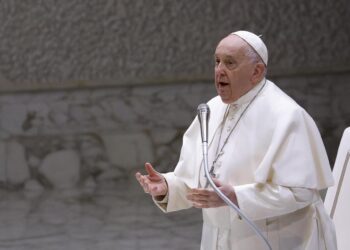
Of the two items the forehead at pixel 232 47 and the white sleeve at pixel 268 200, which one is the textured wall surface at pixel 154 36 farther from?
the white sleeve at pixel 268 200

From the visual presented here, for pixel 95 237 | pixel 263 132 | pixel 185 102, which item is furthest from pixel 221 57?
pixel 185 102

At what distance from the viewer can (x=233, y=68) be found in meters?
2.14

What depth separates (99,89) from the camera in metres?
6.22

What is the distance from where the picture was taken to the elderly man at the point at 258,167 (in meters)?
2.04

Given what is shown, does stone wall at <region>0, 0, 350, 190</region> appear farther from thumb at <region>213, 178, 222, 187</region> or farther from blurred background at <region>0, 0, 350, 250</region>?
thumb at <region>213, 178, 222, 187</region>

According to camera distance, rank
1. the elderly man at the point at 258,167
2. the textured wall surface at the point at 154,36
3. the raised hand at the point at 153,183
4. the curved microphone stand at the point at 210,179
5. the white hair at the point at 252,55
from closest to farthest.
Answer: the curved microphone stand at the point at 210,179 → the elderly man at the point at 258,167 → the white hair at the point at 252,55 → the raised hand at the point at 153,183 → the textured wall surface at the point at 154,36

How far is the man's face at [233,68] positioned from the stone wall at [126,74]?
3.93m

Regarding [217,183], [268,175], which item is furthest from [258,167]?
[217,183]

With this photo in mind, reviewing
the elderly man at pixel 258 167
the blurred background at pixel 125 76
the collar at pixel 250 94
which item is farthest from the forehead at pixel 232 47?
the blurred background at pixel 125 76

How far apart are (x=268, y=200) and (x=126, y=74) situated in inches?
166

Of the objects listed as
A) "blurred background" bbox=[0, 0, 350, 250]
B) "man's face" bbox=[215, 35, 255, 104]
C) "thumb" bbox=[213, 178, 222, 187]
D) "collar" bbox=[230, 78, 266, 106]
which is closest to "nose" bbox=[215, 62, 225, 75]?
"man's face" bbox=[215, 35, 255, 104]

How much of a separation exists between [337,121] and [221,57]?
164 inches

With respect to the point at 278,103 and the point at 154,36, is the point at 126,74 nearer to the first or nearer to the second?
the point at 154,36

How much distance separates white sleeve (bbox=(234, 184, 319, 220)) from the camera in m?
2.02
